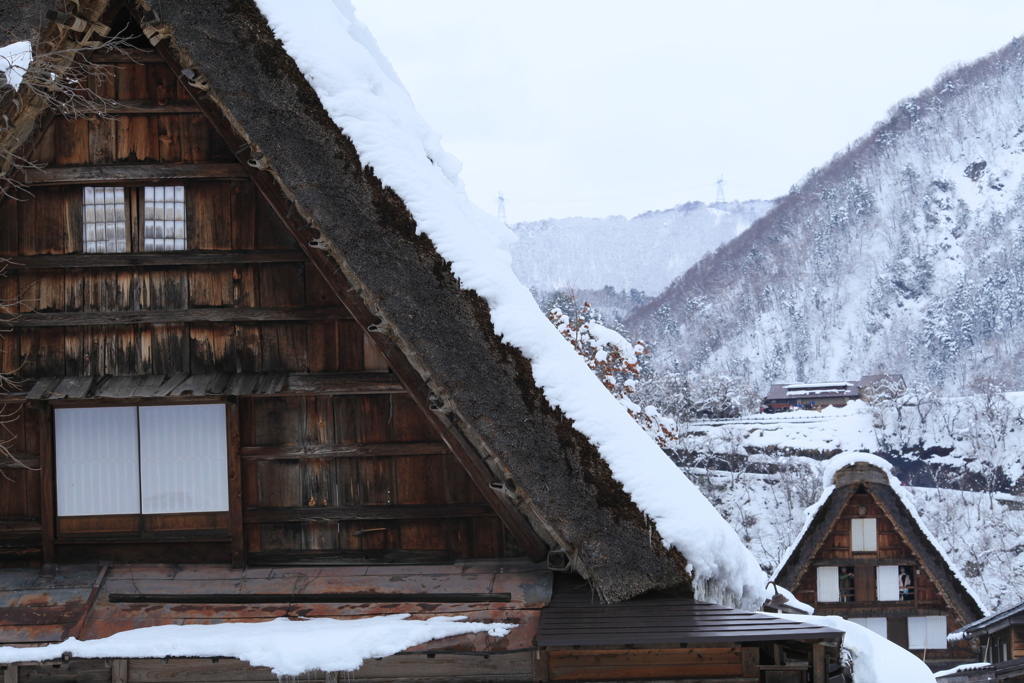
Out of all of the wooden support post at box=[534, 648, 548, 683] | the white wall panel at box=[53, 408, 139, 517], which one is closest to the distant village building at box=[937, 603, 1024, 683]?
the wooden support post at box=[534, 648, 548, 683]

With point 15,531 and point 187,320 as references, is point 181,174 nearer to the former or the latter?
point 187,320

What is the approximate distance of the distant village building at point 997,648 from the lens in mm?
9359

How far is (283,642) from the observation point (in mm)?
4008

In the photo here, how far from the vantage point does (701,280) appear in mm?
96500

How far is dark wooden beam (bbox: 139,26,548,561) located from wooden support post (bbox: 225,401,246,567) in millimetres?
1084

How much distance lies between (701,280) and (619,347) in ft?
278

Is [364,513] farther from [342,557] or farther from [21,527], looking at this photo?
[21,527]

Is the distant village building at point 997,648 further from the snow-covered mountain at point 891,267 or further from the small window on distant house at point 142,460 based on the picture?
the snow-covered mountain at point 891,267

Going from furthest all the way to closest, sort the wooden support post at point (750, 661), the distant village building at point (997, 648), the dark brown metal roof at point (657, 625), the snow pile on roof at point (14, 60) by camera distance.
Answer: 1. the distant village building at point (997, 648)
2. the snow pile on roof at point (14, 60)
3. the wooden support post at point (750, 661)
4. the dark brown metal roof at point (657, 625)

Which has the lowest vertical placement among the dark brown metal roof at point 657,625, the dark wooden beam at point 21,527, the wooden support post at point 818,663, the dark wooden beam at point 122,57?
the wooden support post at point 818,663

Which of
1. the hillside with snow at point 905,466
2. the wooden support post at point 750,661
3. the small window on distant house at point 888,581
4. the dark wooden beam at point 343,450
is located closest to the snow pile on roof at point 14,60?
the dark wooden beam at point 343,450

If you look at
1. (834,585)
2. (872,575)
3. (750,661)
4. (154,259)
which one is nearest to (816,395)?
(872,575)

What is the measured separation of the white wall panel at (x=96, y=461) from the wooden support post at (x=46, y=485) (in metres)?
0.06

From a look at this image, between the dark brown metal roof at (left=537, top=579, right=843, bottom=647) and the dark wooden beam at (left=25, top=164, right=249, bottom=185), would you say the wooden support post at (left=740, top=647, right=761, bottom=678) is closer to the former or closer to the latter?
the dark brown metal roof at (left=537, top=579, right=843, bottom=647)
